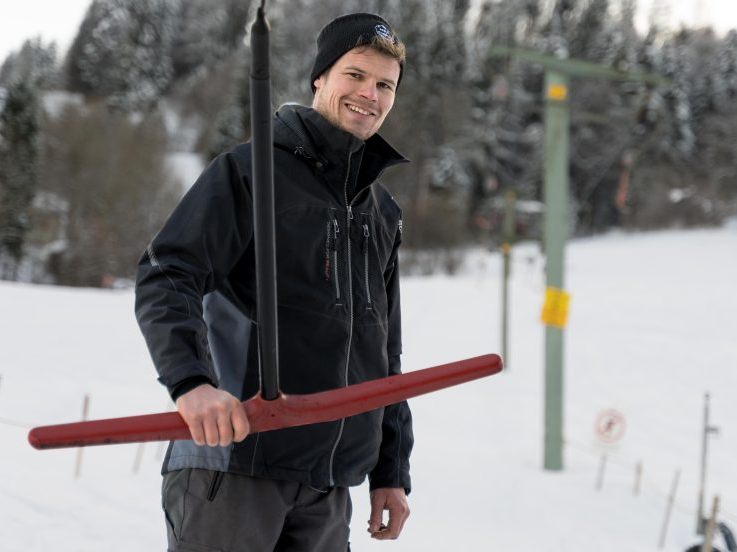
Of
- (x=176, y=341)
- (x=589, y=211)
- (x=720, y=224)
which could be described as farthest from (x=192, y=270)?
(x=589, y=211)

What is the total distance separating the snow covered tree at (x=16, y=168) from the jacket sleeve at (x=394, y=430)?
1080 inches

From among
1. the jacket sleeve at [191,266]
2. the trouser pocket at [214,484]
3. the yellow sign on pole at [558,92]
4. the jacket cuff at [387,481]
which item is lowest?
the jacket cuff at [387,481]

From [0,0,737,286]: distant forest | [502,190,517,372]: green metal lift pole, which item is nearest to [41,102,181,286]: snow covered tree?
[0,0,737,286]: distant forest

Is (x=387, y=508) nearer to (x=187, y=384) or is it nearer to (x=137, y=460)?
(x=187, y=384)

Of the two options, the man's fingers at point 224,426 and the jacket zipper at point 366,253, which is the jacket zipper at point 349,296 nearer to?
the jacket zipper at point 366,253

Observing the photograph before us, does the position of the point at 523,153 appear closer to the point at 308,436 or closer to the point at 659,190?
the point at 659,190

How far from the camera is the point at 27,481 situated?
4590 millimetres

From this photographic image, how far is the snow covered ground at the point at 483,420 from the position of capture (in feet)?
15.9

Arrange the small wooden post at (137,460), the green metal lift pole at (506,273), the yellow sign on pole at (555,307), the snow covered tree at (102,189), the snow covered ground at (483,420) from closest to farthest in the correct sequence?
the snow covered ground at (483,420)
the small wooden post at (137,460)
the yellow sign on pole at (555,307)
the green metal lift pole at (506,273)
the snow covered tree at (102,189)

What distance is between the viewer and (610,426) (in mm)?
7707

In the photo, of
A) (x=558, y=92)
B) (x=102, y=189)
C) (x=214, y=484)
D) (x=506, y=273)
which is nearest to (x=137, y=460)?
(x=214, y=484)

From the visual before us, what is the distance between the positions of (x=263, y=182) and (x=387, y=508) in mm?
1058

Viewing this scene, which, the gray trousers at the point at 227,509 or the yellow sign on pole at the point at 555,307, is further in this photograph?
the yellow sign on pole at the point at 555,307

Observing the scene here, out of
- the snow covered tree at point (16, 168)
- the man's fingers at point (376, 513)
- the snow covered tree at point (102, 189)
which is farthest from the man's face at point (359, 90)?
the snow covered tree at point (16, 168)
